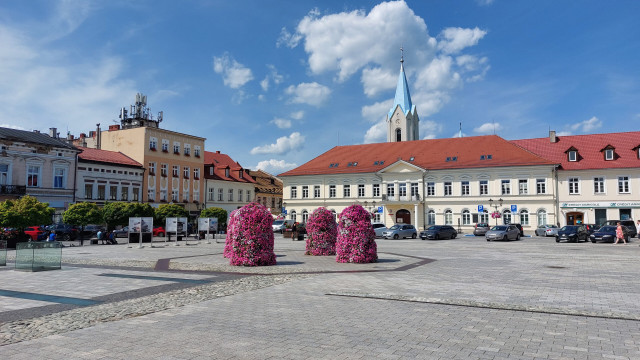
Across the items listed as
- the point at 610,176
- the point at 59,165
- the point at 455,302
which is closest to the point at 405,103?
the point at 610,176

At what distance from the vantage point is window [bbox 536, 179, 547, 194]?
5169 cm

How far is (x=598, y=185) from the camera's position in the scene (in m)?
50.2

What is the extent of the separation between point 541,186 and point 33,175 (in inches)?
2123

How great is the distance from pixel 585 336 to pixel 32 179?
48566mm

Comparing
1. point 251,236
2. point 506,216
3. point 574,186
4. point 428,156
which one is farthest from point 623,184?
point 251,236

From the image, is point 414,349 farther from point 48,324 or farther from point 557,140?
point 557,140

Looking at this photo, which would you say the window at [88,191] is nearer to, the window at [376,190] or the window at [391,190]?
the window at [376,190]

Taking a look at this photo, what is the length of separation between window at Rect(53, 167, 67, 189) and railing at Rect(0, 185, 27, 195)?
333 cm

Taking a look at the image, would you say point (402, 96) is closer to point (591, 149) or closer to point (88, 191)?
point (591, 149)

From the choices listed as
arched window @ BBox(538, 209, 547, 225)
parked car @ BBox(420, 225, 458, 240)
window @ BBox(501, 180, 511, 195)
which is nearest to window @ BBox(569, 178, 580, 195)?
arched window @ BBox(538, 209, 547, 225)

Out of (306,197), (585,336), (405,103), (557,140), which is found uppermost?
(405,103)

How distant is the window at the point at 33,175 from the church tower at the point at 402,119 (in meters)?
53.8

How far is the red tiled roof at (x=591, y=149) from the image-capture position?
165 ft

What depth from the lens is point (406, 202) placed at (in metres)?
57.2
